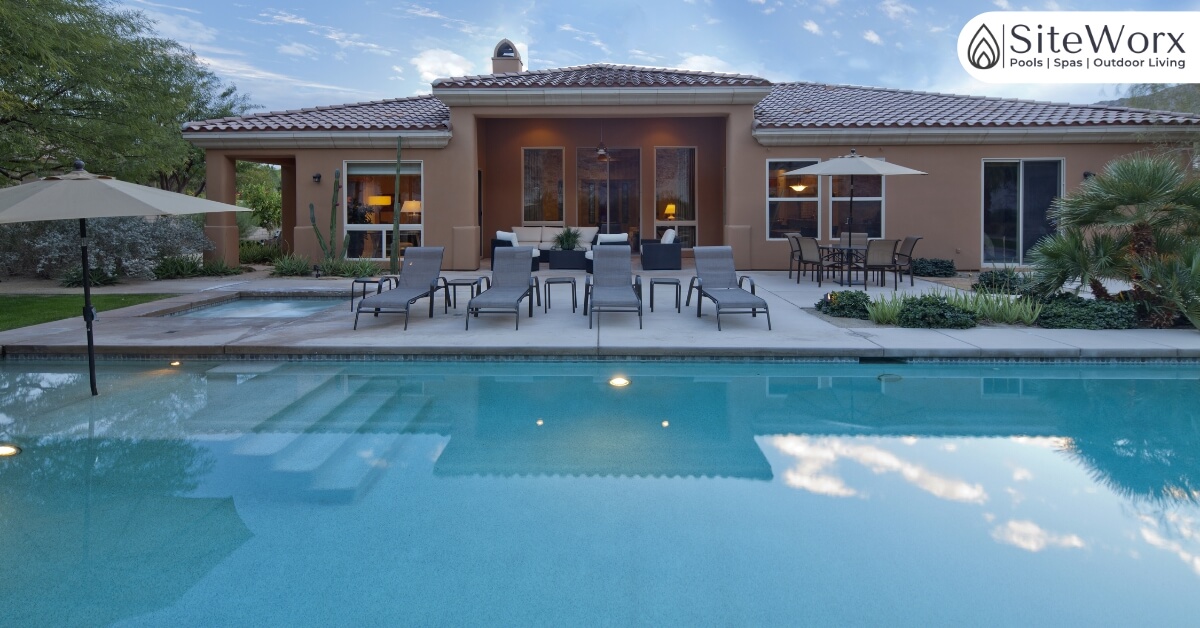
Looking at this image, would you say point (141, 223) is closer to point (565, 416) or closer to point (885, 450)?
point (565, 416)

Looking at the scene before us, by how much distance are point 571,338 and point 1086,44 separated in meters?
15.2

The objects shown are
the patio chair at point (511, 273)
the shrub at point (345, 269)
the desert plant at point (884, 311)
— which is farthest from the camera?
the shrub at point (345, 269)

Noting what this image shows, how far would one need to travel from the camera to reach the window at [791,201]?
1767 centimetres

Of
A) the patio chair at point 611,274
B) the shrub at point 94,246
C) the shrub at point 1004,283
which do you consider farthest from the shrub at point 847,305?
the shrub at point 94,246

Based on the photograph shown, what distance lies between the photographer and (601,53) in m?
40.0

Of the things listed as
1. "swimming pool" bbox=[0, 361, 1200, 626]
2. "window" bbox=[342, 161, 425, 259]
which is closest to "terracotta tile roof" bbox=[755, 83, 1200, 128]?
"window" bbox=[342, 161, 425, 259]

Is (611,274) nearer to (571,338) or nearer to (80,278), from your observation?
(571,338)

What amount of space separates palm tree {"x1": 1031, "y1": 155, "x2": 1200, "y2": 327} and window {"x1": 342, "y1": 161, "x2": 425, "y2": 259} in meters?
12.8

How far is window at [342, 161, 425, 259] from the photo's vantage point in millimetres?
18031

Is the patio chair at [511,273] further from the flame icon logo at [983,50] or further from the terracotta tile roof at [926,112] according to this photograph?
the flame icon logo at [983,50]

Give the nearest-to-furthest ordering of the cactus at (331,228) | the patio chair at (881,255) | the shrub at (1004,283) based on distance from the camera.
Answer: the shrub at (1004,283) → the patio chair at (881,255) → the cactus at (331,228)

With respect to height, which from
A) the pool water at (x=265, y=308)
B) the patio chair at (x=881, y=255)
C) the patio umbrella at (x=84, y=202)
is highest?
the patio umbrella at (x=84, y=202)

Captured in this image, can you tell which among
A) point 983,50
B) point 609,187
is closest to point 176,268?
point 609,187

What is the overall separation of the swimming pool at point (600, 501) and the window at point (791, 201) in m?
10.4
